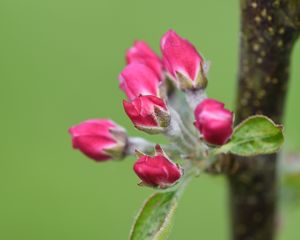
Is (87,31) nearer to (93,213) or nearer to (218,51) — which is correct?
(218,51)

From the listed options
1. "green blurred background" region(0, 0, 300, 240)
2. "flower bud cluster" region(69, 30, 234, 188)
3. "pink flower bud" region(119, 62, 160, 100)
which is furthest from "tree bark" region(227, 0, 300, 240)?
"green blurred background" region(0, 0, 300, 240)

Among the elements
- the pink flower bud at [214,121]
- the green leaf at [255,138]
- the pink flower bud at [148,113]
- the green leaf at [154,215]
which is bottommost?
the green leaf at [154,215]

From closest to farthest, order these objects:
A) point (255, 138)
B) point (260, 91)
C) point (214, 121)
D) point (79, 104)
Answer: point (214, 121), point (255, 138), point (260, 91), point (79, 104)

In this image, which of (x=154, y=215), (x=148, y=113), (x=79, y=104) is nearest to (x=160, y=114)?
(x=148, y=113)

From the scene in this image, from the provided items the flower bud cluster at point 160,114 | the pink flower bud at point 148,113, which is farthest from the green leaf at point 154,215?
the pink flower bud at point 148,113

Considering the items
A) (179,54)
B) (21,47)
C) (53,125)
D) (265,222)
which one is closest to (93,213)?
(53,125)

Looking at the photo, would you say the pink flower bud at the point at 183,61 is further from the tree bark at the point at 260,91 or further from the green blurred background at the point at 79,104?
the green blurred background at the point at 79,104

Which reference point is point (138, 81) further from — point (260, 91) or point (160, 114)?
point (260, 91)
